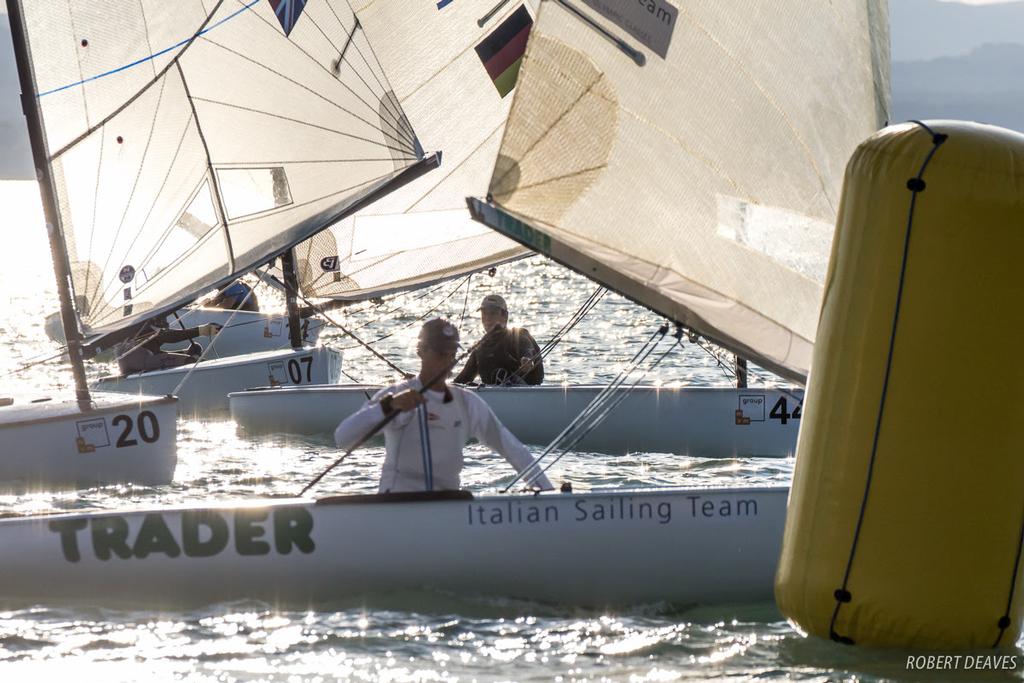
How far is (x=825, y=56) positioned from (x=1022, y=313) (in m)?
2.16

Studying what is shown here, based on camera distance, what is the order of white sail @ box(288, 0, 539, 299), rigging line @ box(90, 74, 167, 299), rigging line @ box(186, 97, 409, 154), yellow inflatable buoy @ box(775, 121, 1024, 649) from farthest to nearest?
white sail @ box(288, 0, 539, 299), rigging line @ box(186, 97, 409, 154), rigging line @ box(90, 74, 167, 299), yellow inflatable buoy @ box(775, 121, 1024, 649)

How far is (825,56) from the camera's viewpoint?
19.9 ft

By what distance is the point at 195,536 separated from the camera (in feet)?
18.0

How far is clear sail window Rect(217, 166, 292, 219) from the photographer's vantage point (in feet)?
30.6

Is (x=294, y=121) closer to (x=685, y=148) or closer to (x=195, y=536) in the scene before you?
(x=685, y=148)

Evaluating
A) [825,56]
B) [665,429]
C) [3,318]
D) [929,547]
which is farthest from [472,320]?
[929,547]

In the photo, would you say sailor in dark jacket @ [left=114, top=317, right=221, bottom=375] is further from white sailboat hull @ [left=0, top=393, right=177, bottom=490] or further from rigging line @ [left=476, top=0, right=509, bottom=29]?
white sailboat hull @ [left=0, top=393, right=177, bottom=490]

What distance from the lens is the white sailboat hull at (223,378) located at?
12.0 meters

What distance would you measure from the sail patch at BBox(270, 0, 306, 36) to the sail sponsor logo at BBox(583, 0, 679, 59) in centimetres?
438

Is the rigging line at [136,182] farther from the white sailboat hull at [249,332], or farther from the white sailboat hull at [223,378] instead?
the white sailboat hull at [249,332]

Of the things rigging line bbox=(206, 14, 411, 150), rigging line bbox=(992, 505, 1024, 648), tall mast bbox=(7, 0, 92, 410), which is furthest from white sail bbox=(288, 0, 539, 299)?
rigging line bbox=(992, 505, 1024, 648)

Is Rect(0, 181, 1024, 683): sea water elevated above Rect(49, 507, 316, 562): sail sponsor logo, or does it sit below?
below

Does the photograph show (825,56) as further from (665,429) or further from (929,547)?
(665,429)

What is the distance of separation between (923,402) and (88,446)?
18.5ft
